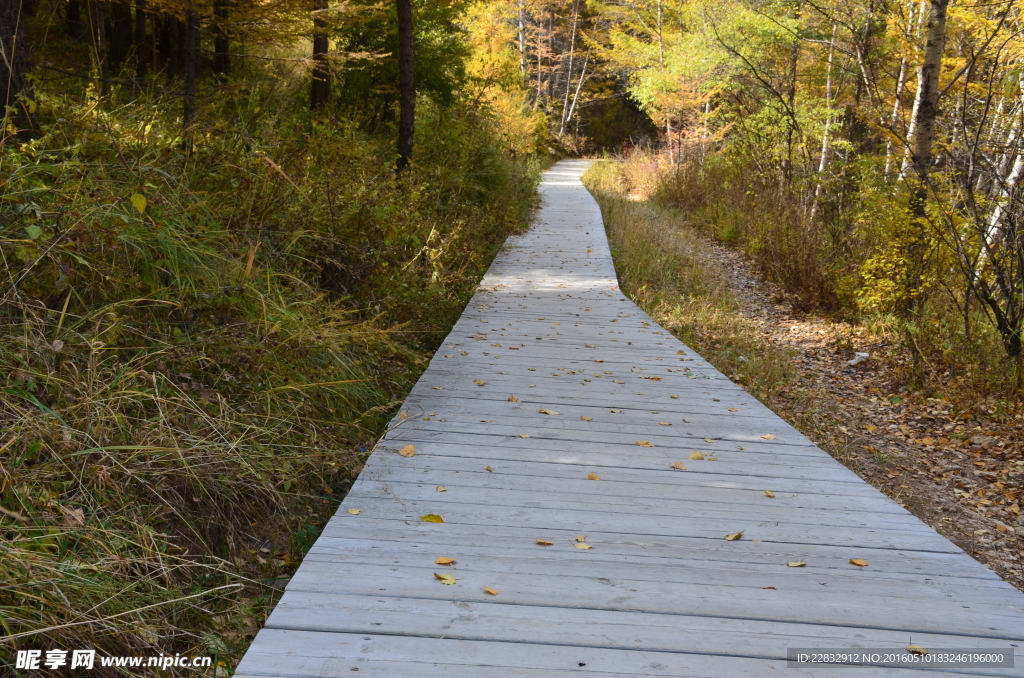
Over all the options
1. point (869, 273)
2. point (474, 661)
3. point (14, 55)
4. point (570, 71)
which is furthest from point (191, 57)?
point (570, 71)

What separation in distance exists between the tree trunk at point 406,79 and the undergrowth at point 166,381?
383 centimetres

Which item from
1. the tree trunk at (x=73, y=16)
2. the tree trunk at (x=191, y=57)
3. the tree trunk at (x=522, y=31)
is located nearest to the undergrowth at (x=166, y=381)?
the tree trunk at (x=191, y=57)

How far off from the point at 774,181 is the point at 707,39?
4444mm

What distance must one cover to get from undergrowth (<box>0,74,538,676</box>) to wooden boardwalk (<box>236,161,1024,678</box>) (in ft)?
1.12

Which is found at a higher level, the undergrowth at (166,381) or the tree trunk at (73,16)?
the tree trunk at (73,16)

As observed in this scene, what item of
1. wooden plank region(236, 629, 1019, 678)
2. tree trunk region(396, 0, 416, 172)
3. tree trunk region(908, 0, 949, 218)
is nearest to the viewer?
wooden plank region(236, 629, 1019, 678)

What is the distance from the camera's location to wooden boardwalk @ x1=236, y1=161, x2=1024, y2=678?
2232mm

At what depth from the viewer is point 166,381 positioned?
317 centimetres

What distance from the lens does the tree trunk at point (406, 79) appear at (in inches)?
348

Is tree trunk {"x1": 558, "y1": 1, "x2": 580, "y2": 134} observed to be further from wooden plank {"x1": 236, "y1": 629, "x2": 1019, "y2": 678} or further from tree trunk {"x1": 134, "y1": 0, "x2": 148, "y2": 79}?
wooden plank {"x1": 236, "y1": 629, "x2": 1019, "y2": 678}

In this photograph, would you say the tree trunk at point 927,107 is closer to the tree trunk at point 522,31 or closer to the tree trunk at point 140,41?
the tree trunk at point 140,41

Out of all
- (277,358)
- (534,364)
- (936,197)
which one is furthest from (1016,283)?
(277,358)

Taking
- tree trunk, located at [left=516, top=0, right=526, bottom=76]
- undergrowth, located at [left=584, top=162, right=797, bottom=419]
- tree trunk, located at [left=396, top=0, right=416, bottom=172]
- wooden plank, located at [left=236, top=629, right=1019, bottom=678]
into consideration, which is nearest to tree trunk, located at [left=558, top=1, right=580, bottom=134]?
tree trunk, located at [left=516, top=0, right=526, bottom=76]

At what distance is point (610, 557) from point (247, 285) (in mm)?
2387
